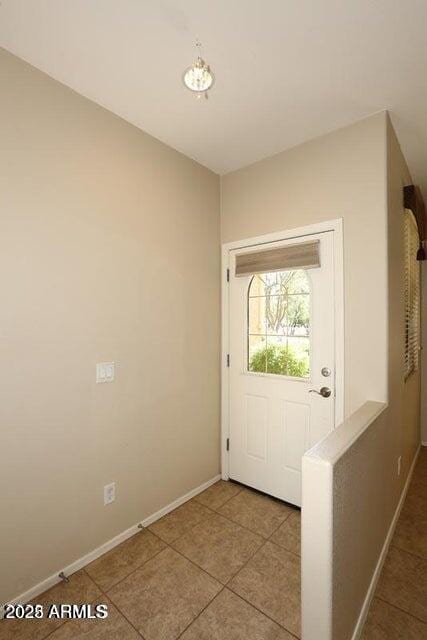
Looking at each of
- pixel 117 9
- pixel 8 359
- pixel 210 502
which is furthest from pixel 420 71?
pixel 210 502

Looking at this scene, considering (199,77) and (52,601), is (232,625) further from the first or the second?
(199,77)

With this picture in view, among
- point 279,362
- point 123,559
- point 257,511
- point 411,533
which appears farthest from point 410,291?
point 123,559

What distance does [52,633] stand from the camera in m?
1.36

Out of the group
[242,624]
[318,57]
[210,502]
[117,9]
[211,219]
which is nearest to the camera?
[117,9]

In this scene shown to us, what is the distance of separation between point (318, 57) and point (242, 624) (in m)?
2.78

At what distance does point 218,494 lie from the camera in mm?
2467

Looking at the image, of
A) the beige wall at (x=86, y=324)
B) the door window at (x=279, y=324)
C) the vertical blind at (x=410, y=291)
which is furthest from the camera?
the vertical blind at (x=410, y=291)

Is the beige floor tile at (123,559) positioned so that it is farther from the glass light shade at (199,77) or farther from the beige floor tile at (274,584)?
the glass light shade at (199,77)

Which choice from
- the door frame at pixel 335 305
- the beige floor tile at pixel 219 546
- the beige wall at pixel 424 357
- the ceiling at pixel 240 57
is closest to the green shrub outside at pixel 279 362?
the door frame at pixel 335 305

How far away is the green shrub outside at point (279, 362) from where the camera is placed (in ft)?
7.43

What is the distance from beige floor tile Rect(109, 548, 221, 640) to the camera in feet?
4.56

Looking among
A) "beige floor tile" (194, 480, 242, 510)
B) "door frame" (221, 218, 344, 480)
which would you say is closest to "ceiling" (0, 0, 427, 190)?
"door frame" (221, 218, 344, 480)

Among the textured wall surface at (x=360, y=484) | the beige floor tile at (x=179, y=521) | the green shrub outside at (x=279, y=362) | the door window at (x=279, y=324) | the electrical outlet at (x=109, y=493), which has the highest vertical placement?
the door window at (x=279, y=324)

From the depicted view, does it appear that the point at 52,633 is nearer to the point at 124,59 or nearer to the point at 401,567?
the point at 401,567
